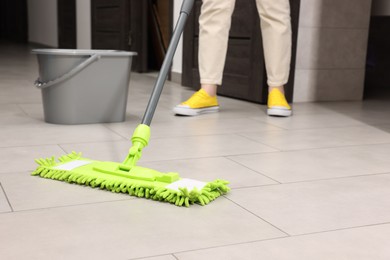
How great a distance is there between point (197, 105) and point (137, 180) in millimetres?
1013

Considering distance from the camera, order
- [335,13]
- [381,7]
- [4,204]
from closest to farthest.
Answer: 1. [4,204]
2. [335,13]
3. [381,7]

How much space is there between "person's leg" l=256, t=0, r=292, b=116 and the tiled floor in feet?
0.55

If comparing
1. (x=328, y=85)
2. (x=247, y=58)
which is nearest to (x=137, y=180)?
(x=247, y=58)

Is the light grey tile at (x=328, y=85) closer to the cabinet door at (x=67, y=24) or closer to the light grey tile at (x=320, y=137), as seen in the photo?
the light grey tile at (x=320, y=137)

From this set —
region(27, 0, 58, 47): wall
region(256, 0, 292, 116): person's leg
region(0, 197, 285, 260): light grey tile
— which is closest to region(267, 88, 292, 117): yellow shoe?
region(256, 0, 292, 116): person's leg

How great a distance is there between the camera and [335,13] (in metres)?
2.55

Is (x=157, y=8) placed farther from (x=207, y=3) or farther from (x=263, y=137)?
(x=263, y=137)

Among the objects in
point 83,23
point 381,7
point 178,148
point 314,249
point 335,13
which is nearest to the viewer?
point 314,249

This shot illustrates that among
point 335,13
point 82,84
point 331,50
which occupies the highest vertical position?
point 335,13

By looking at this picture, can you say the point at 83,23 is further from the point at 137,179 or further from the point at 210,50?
the point at 137,179

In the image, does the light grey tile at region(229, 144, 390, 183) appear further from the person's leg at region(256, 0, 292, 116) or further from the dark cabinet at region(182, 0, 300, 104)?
the dark cabinet at region(182, 0, 300, 104)

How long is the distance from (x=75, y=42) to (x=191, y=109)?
10.8 feet

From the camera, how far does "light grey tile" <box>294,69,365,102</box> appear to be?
2547 millimetres

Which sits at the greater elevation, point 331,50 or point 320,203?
point 331,50
